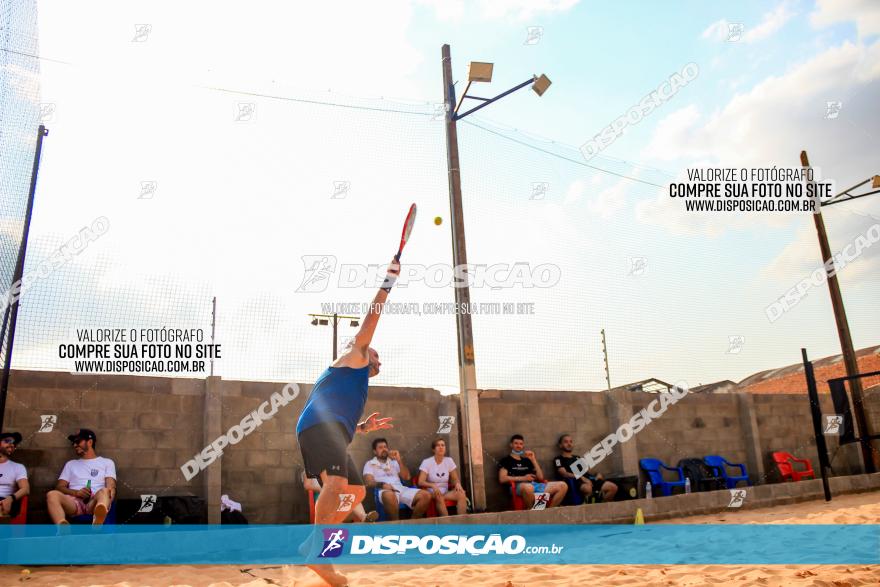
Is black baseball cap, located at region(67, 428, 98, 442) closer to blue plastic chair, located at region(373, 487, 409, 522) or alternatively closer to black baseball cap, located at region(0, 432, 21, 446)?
black baseball cap, located at region(0, 432, 21, 446)

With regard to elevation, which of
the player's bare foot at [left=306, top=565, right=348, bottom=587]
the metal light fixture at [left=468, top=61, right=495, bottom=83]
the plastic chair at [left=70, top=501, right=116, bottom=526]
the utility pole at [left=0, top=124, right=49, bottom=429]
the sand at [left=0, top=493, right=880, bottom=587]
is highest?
the metal light fixture at [left=468, top=61, right=495, bottom=83]

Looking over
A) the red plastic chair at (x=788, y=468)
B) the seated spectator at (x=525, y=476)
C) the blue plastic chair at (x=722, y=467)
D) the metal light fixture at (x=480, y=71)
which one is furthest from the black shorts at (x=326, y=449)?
the red plastic chair at (x=788, y=468)

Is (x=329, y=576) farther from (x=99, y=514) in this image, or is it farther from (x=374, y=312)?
(x=99, y=514)

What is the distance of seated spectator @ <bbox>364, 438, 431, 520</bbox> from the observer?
834cm

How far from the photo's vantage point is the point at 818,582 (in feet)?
14.3

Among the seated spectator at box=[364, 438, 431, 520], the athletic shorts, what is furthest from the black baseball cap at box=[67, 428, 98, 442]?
the athletic shorts

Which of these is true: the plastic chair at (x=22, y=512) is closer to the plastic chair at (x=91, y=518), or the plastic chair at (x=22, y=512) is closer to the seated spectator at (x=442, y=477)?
the plastic chair at (x=91, y=518)

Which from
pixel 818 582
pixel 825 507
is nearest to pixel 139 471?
pixel 818 582

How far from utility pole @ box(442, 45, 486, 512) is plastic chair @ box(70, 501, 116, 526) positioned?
14.6ft

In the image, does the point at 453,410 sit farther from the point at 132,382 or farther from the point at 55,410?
the point at 55,410

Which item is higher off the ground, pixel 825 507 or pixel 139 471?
pixel 139 471

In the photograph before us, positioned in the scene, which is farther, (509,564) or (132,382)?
(132,382)

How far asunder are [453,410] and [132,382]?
446 centimetres

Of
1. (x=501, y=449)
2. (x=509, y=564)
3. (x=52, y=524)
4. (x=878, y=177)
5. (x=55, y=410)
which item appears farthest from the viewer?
(x=878, y=177)
